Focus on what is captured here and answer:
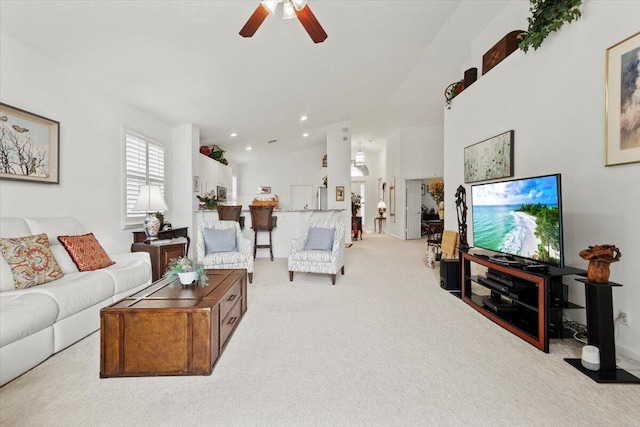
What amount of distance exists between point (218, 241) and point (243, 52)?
2.47 metres

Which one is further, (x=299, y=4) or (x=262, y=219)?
(x=262, y=219)

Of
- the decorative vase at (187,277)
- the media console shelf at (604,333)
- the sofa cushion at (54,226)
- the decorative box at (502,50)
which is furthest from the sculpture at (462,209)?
the sofa cushion at (54,226)

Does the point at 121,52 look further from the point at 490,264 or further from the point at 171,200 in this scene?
the point at 490,264

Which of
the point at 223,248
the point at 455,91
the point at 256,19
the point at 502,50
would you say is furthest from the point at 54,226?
the point at 455,91

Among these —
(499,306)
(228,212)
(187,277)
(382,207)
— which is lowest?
(499,306)

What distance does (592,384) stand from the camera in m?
1.75

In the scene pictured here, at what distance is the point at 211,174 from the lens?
6.77m

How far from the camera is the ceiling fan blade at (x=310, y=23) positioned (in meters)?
2.50

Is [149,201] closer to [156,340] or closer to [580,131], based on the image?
[156,340]

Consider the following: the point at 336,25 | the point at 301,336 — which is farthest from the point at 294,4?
Answer: the point at 301,336

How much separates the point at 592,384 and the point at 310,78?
187 inches

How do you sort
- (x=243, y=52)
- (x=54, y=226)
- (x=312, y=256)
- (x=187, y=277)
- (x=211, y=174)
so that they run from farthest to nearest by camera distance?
(x=211, y=174) → (x=312, y=256) → (x=243, y=52) → (x=54, y=226) → (x=187, y=277)

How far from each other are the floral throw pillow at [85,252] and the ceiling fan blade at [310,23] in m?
2.90

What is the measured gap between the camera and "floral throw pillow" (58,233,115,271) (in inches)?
107
